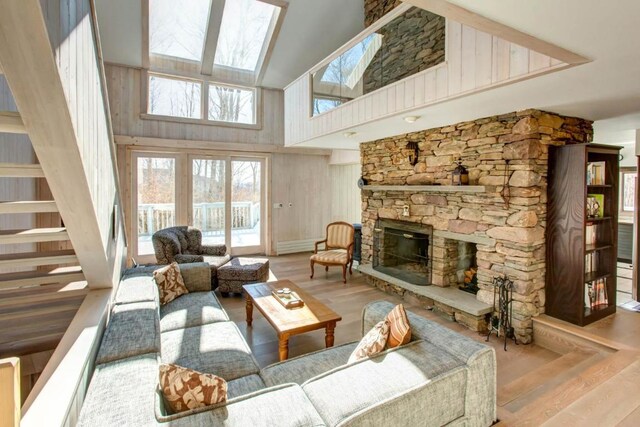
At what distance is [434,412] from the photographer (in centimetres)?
176

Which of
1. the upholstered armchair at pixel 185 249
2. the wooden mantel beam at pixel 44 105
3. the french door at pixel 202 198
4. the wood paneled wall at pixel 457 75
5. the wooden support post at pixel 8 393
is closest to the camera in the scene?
the wooden support post at pixel 8 393

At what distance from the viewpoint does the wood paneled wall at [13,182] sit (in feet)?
10.8

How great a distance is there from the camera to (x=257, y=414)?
1520 mm

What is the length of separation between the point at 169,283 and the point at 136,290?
1.23ft

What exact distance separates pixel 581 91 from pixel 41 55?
343cm

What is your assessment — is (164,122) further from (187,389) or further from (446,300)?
(187,389)

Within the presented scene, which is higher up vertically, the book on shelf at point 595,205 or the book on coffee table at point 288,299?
the book on shelf at point 595,205

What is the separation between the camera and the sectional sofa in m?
1.50

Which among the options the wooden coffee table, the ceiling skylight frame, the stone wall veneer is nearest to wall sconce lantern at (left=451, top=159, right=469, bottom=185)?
the stone wall veneer

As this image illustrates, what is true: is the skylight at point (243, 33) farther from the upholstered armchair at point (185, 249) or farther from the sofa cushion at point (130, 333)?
the sofa cushion at point (130, 333)

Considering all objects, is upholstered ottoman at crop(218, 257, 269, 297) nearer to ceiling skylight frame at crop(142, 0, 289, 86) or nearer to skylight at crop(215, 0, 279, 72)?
ceiling skylight frame at crop(142, 0, 289, 86)

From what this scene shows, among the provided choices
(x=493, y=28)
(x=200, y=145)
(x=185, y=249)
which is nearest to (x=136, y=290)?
(x=185, y=249)

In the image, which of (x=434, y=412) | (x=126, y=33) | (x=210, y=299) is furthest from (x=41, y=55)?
(x=126, y=33)

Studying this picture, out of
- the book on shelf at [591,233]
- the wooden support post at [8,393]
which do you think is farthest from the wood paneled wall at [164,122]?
the wooden support post at [8,393]
